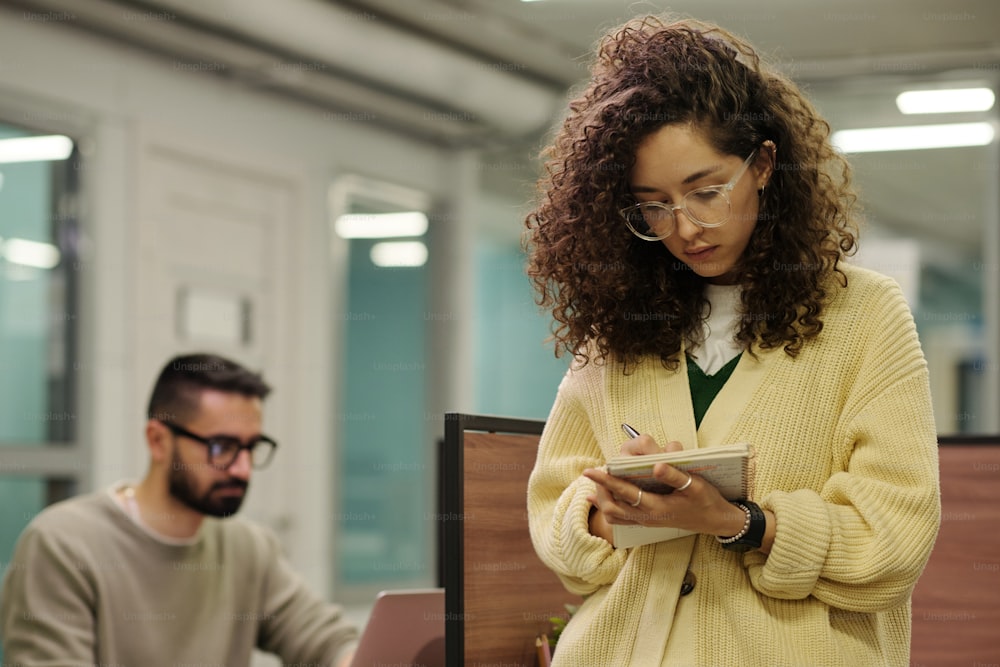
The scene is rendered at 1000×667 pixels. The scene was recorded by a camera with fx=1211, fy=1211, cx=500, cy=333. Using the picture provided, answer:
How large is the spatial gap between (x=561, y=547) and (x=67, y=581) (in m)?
2.03

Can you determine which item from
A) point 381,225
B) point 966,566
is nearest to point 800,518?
point 966,566

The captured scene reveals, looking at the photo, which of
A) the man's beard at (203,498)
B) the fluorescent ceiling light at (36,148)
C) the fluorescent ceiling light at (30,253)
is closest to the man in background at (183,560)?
the man's beard at (203,498)

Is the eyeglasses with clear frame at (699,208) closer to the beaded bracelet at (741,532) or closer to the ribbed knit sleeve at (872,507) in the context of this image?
the ribbed knit sleeve at (872,507)

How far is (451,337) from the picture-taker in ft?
22.4

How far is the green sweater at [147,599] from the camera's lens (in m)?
3.15

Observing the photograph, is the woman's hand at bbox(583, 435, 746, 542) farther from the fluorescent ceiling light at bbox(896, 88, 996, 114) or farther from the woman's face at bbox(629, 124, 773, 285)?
the fluorescent ceiling light at bbox(896, 88, 996, 114)

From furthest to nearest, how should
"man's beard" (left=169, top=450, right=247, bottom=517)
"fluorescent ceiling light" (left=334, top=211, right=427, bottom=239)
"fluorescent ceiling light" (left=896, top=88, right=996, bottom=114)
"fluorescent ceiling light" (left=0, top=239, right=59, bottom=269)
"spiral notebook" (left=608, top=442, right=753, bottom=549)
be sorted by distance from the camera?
"fluorescent ceiling light" (left=334, top=211, right=427, bottom=239), "fluorescent ceiling light" (left=896, top=88, right=996, bottom=114), "fluorescent ceiling light" (left=0, top=239, right=59, bottom=269), "man's beard" (left=169, top=450, right=247, bottom=517), "spiral notebook" (left=608, top=442, right=753, bottom=549)

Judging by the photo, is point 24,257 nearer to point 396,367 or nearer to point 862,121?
point 396,367

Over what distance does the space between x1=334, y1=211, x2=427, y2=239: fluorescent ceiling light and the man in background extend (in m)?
2.61

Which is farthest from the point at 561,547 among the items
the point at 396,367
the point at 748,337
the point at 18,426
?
the point at 396,367

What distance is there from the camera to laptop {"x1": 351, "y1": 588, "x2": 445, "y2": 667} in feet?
7.64

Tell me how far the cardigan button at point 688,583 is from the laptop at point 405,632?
0.89 meters

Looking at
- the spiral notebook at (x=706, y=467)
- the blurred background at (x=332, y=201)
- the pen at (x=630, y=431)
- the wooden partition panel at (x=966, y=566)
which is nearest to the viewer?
the spiral notebook at (x=706, y=467)

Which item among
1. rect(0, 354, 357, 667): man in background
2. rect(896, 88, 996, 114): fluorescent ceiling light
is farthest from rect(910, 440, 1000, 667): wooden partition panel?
rect(896, 88, 996, 114): fluorescent ceiling light
